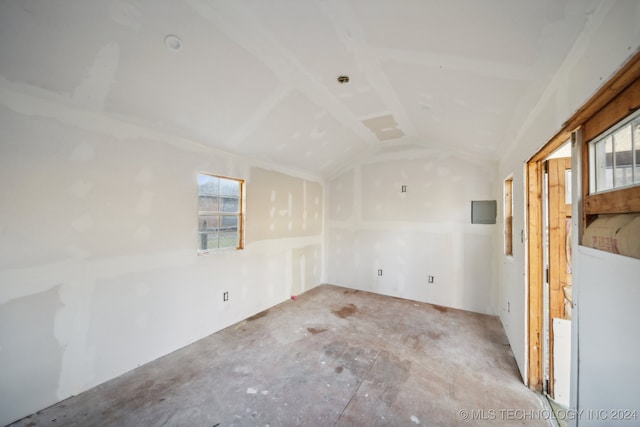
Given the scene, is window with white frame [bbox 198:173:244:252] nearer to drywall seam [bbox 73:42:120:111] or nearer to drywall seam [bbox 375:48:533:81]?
drywall seam [bbox 73:42:120:111]

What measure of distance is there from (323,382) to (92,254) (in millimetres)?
2391

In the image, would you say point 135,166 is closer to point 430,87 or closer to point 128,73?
point 128,73

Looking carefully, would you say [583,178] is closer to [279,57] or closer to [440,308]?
[279,57]

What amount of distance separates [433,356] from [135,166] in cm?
375

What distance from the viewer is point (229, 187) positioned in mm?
3492

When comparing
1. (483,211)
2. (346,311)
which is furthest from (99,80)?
(483,211)

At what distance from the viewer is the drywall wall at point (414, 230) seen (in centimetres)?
403

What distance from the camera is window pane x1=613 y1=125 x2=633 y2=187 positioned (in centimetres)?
104

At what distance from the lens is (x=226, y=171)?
3.31 m

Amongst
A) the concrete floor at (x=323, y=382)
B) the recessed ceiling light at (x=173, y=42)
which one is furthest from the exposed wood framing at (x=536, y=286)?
the recessed ceiling light at (x=173, y=42)

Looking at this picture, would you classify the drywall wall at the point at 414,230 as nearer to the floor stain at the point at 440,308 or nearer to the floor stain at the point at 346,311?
the floor stain at the point at 440,308

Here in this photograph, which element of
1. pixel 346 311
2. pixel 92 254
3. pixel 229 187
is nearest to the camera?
pixel 92 254

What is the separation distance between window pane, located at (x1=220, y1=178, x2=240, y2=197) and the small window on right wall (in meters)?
3.75

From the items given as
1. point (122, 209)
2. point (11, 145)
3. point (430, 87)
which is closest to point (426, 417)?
point (430, 87)
